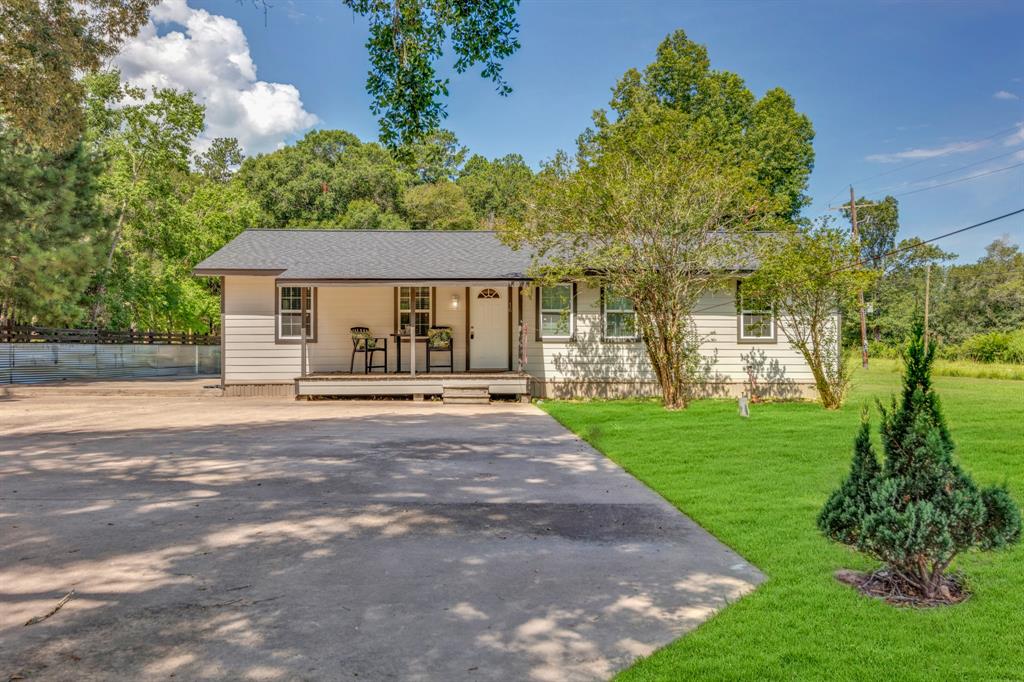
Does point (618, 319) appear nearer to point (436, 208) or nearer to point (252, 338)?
point (252, 338)

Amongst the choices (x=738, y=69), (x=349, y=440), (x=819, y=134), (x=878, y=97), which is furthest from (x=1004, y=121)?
(x=349, y=440)

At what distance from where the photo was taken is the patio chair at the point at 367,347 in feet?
47.2

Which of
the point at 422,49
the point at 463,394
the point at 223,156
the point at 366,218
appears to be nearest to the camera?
the point at 422,49

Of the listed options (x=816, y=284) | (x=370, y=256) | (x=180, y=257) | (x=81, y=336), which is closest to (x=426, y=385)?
(x=370, y=256)

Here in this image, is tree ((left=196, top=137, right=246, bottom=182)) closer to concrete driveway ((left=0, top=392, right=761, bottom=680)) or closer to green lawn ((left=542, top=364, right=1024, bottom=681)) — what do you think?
concrete driveway ((left=0, top=392, right=761, bottom=680))

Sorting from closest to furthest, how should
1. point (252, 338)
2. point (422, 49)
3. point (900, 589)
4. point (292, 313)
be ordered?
1. point (900, 589)
2. point (422, 49)
3. point (252, 338)
4. point (292, 313)

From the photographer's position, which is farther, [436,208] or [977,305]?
[977,305]

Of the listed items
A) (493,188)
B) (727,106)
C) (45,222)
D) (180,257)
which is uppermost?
(727,106)

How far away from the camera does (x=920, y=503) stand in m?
3.05

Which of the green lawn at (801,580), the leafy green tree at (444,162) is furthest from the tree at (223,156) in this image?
the green lawn at (801,580)

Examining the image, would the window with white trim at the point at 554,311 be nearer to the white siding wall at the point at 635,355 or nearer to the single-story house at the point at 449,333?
the single-story house at the point at 449,333

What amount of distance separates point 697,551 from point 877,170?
28.7 m

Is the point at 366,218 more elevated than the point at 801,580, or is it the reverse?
the point at 366,218

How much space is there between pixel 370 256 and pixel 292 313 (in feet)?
7.48
